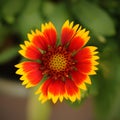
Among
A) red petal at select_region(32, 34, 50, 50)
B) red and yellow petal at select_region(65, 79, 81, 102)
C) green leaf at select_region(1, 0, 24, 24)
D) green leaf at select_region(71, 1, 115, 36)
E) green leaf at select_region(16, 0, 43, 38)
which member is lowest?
red and yellow petal at select_region(65, 79, 81, 102)

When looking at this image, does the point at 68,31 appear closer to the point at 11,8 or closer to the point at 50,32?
the point at 50,32

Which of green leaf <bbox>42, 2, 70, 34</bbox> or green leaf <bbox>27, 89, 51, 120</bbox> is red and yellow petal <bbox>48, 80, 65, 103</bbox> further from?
green leaf <bbox>27, 89, 51, 120</bbox>

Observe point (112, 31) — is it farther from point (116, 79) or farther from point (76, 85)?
point (76, 85)

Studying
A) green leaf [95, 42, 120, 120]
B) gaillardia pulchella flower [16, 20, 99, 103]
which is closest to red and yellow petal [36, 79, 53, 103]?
gaillardia pulchella flower [16, 20, 99, 103]

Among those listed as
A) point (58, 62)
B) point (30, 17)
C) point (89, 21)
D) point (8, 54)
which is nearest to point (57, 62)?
point (58, 62)

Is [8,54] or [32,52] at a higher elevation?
[8,54]

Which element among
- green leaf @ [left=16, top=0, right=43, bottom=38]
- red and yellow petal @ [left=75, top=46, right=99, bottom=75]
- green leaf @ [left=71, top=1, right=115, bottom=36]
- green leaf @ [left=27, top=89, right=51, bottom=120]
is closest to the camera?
red and yellow petal @ [left=75, top=46, right=99, bottom=75]

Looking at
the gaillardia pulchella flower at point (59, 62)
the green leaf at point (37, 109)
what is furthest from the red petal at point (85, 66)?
the green leaf at point (37, 109)
